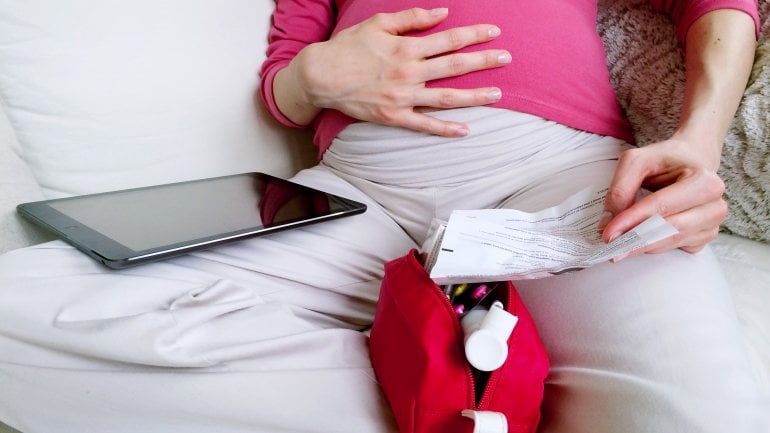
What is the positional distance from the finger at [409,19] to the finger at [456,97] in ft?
0.32

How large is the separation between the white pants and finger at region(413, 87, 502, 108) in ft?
0.77

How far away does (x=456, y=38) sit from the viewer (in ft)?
2.24

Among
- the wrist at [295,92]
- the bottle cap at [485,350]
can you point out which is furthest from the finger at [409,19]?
the bottle cap at [485,350]

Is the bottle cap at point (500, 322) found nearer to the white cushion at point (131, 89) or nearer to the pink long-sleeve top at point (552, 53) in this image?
the pink long-sleeve top at point (552, 53)

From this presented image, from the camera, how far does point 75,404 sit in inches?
19.0

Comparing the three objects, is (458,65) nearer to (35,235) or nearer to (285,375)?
(285,375)

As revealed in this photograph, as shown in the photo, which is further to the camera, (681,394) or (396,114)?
(396,114)

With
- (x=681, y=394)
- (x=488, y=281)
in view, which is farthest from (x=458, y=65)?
(x=681, y=394)

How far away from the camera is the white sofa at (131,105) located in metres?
0.63

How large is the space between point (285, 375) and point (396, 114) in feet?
1.17

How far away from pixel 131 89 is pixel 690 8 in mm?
723

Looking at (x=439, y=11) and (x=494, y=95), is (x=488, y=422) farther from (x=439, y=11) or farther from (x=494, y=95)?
(x=439, y=11)

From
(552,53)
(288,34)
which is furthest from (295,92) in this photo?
(552,53)

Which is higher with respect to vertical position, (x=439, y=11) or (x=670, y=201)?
(x=439, y=11)
